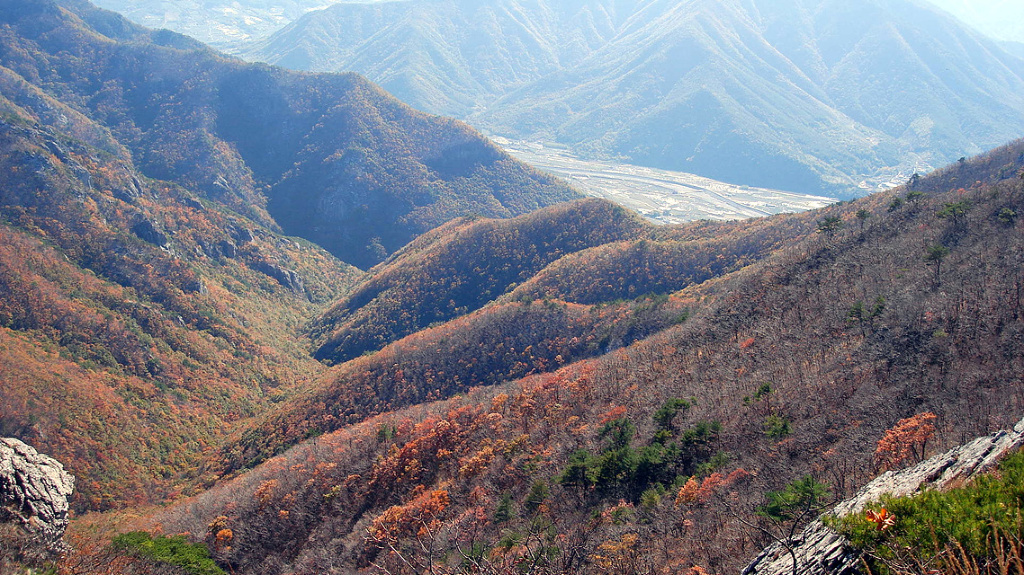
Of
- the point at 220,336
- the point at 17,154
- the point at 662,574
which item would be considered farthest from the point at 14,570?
the point at 17,154

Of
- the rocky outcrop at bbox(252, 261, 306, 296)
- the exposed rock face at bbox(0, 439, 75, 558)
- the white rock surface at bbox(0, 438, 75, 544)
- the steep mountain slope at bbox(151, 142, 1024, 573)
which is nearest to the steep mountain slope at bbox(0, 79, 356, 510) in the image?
the rocky outcrop at bbox(252, 261, 306, 296)

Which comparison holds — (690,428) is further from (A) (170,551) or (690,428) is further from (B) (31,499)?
(B) (31,499)

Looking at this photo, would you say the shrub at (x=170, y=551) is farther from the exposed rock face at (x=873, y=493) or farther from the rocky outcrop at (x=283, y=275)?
the rocky outcrop at (x=283, y=275)

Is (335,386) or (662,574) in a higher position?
(662,574)

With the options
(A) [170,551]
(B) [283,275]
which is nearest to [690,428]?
(A) [170,551]

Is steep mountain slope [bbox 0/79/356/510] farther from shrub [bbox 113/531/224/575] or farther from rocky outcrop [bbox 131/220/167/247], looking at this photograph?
shrub [bbox 113/531/224/575]

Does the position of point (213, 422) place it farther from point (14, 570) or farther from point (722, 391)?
point (722, 391)
